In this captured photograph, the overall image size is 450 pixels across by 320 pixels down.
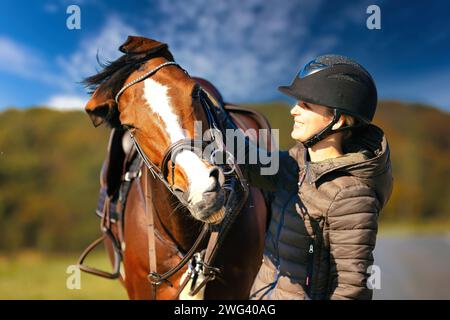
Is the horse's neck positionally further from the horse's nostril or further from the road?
the road

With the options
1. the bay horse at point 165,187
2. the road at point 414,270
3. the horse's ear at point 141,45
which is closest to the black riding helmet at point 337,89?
the bay horse at point 165,187

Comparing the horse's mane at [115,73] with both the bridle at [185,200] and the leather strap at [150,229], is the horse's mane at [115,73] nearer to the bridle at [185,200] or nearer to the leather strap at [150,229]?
the bridle at [185,200]

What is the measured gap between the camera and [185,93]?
7.84 feet

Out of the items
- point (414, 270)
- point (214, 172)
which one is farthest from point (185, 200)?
point (414, 270)

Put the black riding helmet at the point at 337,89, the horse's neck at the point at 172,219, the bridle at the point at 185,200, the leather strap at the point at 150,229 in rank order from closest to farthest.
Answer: the bridle at the point at 185,200
the black riding helmet at the point at 337,89
the horse's neck at the point at 172,219
the leather strap at the point at 150,229

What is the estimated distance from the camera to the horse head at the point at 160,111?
216 centimetres

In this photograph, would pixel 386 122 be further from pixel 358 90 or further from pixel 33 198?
pixel 358 90

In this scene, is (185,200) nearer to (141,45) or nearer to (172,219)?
(172,219)

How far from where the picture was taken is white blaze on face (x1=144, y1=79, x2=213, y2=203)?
213 cm

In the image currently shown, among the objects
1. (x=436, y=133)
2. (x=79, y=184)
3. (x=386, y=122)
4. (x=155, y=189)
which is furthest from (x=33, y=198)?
(x=436, y=133)

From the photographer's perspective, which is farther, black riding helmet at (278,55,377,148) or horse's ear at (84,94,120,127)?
horse's ear at (84,94,120,127)

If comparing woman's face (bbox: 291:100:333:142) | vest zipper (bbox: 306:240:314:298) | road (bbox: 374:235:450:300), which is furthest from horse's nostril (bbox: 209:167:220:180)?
road (bbox: 374:235:450:300)

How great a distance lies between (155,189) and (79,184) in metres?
26.2

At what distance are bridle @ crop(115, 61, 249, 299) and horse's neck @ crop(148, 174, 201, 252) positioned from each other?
8 cm
